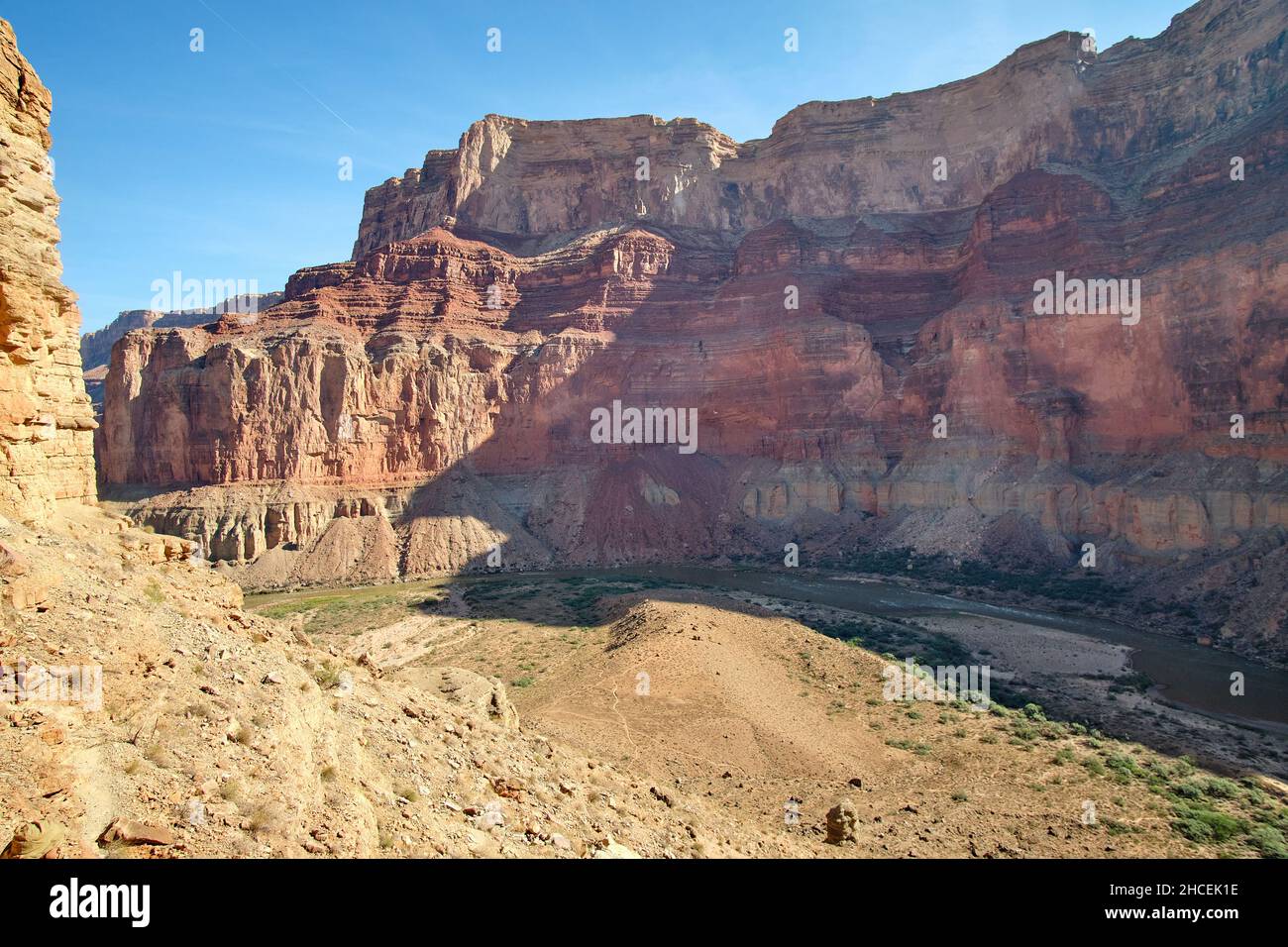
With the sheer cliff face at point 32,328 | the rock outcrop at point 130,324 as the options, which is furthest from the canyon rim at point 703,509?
the rock outcrop at point 130,324

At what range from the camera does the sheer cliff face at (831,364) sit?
42.1 metres

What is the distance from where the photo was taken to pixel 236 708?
8445 mm

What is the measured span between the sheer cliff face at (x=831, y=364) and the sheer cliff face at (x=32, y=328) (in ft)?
123

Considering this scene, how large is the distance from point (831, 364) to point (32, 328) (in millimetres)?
56231

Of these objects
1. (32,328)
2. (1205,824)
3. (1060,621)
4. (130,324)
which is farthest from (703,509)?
(130,324)

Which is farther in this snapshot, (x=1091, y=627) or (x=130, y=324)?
(x=130, y=324)

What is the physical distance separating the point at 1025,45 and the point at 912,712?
76.6 metres

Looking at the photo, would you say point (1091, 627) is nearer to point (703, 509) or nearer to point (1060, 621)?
point (1060, 621)

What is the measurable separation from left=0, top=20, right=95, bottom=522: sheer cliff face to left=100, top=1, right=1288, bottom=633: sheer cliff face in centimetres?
3750

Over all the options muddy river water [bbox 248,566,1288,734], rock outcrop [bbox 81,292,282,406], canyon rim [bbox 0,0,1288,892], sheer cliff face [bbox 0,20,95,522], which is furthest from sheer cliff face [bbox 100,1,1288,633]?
rock outcrop [bbox 81,292,282,406]

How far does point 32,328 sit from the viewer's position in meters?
10.9

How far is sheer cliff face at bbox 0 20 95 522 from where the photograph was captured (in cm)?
1061
